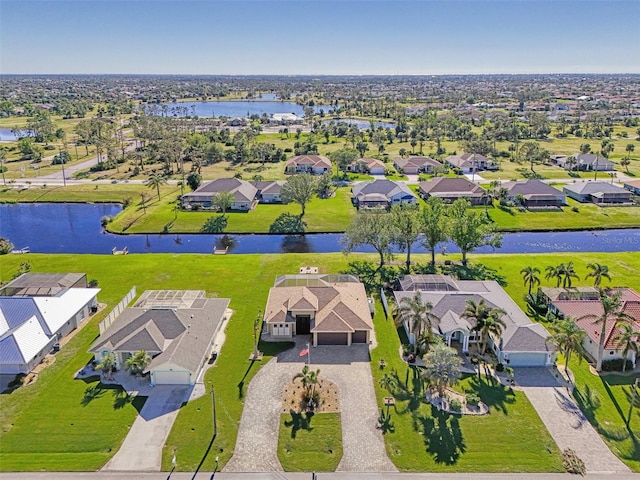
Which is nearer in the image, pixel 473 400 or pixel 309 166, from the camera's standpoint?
pixel 473 400

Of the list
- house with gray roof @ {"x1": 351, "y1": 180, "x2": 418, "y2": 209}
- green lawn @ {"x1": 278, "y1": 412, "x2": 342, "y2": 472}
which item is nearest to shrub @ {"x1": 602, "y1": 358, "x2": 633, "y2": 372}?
green lawn @ {"x1": 278, "y1": 412, "x2": 342, "y2": 472}

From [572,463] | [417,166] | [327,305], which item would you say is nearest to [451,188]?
[417,166]

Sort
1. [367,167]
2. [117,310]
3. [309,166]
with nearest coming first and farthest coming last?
[117,310], [367,167], [309,166]

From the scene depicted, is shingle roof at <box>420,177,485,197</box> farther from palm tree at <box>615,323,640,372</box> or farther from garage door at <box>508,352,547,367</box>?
palm tree at <box>615,323,640,372</box>

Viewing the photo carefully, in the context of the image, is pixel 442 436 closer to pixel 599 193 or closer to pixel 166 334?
pixel 166 334

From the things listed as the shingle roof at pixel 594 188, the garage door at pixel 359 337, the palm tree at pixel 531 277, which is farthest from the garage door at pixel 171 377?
the shingle roof at pixel 594 188
